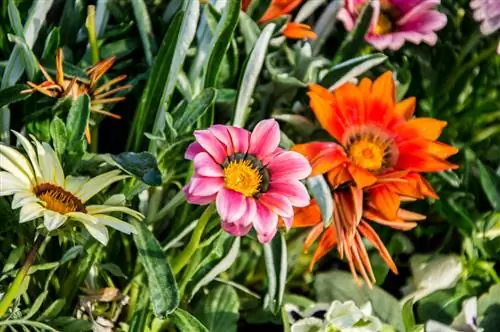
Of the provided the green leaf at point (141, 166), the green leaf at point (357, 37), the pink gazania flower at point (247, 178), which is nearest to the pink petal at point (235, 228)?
the pink gazania flower at point (247, 178)

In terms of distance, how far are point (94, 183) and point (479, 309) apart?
0.56m

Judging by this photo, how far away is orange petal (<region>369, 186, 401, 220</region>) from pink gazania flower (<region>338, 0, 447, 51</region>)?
0.23 m

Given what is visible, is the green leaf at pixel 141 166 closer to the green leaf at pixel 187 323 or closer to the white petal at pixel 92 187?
the white petal at pixel 92 187

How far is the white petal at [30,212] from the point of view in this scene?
2.48ft

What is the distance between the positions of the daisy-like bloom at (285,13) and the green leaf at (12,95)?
1.12 feet

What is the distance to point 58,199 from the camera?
833 mm

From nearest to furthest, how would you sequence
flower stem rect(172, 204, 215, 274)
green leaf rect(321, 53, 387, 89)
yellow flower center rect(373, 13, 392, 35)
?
1. flower stem rect(172, 204, 215, 274)
2. green leaf rect(321, 53, 387, 89)
3. yellow flower center rect(373, 13, 392, 35)

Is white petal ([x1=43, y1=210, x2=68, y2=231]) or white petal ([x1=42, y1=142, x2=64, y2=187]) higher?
white petal ([x1=42, y1=142, x2=64, y2=187])

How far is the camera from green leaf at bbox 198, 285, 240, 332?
41.8 inches

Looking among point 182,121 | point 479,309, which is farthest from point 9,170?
point 479,309

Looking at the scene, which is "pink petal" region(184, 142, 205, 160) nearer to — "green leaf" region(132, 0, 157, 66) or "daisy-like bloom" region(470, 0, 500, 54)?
"green leaf" region(132, 0, 157, 66)

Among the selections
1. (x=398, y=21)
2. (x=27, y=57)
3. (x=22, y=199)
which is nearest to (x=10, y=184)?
(x=22, y=199)

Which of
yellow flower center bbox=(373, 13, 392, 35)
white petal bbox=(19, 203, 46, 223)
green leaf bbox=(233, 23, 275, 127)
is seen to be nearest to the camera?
white petal bbox=(19, 203, 46, 223)

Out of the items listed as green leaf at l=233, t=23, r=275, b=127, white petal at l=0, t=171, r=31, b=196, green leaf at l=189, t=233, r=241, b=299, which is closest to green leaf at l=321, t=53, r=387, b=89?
green leaf at l=233, t=23, r=275, b=127
